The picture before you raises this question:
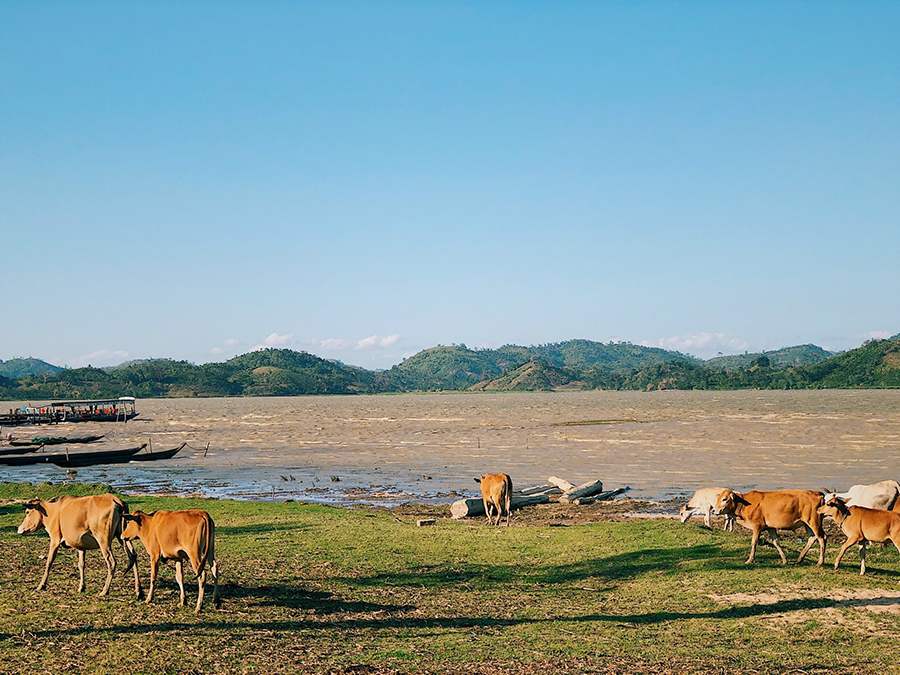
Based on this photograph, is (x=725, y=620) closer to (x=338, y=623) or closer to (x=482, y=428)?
(x=338, y=623)

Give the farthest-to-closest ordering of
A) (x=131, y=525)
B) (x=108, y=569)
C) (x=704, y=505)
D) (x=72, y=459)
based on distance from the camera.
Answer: (x=72, y=459) → (x=704, y=505) → (x=131, y=525) → (x=108, y=569)

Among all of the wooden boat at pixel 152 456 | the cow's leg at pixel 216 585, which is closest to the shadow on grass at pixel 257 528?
the cow's leg at pixel 216 585

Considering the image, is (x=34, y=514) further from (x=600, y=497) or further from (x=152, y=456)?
(x=152, y=456)

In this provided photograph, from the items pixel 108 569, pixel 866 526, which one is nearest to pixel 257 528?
pixel 108 569

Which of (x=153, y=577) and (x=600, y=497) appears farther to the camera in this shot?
(x=600, y=497)

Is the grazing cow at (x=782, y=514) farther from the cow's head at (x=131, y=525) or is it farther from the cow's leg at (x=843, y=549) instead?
the cow's head at (x=131, y=525)

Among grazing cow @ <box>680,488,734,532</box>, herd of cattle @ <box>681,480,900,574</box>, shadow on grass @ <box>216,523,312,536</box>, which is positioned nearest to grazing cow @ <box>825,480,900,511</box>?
grazing cow @ <box>680,488,734,532</box>

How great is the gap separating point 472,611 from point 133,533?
5.42 m

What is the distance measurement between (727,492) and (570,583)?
4363 mm

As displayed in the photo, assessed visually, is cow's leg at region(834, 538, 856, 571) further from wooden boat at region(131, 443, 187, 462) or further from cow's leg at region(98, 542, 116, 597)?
wooden boat at region(131, 443, 187, 462)

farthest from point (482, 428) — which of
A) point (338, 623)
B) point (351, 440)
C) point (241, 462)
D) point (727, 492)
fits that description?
point (338, 623)

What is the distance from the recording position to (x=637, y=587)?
14828mm

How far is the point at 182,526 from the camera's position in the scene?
1248 centimetres

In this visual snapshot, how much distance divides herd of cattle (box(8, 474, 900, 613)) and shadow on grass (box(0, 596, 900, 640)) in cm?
93
